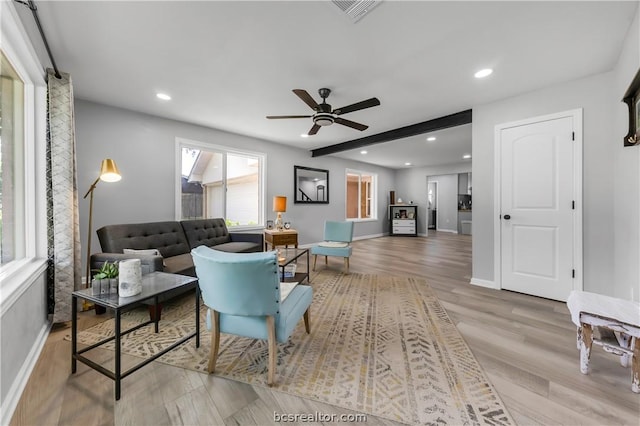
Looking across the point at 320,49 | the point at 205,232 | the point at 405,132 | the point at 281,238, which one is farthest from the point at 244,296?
the point at 405,132

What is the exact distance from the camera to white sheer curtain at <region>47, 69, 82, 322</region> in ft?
7.18

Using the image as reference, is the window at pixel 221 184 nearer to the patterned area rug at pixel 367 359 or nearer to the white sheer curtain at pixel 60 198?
the white sheer curtain at pixel 60 198

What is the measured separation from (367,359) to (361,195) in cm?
665

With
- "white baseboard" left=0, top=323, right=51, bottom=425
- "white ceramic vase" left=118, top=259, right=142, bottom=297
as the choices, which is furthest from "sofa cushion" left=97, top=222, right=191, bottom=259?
"white ceramic vase" left=118, top=259, right=142, bottom=297

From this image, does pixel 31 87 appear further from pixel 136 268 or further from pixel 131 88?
pixel 136 268

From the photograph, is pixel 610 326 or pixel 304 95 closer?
pixel 610 326

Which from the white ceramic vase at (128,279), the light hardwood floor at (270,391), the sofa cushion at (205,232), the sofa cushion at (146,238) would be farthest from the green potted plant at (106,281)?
the sofa cushion at (205,232)

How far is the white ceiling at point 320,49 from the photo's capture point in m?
1.78

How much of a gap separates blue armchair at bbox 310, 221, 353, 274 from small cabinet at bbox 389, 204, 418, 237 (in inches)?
188

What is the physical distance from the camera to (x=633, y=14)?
1.78 metres

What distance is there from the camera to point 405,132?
437cm

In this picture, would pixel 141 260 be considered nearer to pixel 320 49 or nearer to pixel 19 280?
pixel 19 280

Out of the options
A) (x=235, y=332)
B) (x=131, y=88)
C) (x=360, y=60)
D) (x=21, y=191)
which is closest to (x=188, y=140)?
(x=131, y=88)

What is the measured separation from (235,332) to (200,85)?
2.73 metres
